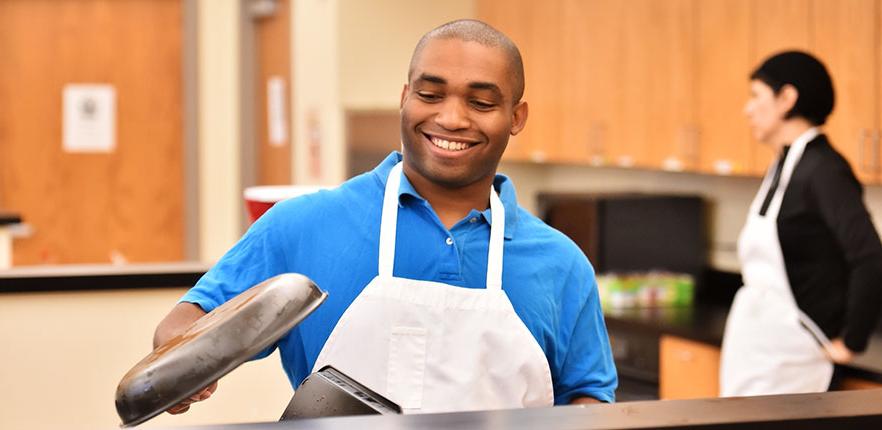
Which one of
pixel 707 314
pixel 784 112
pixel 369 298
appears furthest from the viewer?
pixel 707 314

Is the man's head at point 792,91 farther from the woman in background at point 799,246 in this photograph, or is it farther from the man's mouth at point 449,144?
the man's mouth at point 449,144

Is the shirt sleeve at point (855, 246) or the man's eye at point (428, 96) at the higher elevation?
the man's eye at point (428, 96)

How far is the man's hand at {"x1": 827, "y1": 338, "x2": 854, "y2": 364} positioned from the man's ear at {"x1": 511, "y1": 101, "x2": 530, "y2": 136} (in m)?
1.96

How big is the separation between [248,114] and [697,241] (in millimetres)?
2937

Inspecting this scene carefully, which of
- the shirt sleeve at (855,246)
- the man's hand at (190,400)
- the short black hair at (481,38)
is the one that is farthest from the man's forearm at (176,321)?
the shirt sleeve at (855,246)

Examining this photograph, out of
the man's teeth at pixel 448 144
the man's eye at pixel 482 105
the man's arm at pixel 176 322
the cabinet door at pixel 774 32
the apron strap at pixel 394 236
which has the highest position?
the cabinet door at pixel 774 32

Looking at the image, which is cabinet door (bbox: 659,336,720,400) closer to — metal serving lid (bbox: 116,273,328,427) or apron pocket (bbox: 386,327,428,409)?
apron pocket (bbox: 386,327,428,409)

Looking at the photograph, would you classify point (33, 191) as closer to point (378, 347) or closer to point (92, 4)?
point (92, 4)

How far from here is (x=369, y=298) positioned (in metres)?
1.51

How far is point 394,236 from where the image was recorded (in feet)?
5.07

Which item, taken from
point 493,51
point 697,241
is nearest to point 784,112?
point 697,241

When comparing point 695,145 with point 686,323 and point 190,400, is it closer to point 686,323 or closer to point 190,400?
point 686,323

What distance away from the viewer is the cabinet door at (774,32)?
3850 millimetres

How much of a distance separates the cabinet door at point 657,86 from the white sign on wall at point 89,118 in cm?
309
